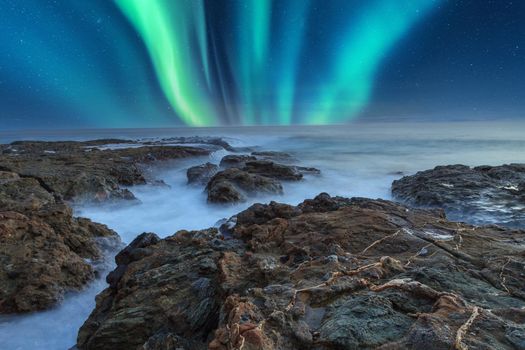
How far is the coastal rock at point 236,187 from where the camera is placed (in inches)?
368

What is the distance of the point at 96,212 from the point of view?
861 cm

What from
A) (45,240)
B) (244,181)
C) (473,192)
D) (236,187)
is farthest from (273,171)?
(45,240)

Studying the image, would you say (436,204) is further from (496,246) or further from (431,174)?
(496,246)

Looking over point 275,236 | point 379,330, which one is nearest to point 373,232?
point 275,236

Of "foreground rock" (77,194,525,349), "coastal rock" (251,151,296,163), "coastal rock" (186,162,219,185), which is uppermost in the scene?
"foreground rock" (77,194,525,349)

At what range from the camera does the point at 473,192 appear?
8859 millimetres

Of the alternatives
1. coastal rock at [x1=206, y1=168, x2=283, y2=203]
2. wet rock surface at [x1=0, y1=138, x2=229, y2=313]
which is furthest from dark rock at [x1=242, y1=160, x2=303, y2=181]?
wet rock surface at [x1=0, y1=138, x2=229, y2=313]

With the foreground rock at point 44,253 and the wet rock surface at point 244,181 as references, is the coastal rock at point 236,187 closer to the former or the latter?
the wet rock surface at point 244,181

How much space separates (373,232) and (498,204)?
5591 millimetres

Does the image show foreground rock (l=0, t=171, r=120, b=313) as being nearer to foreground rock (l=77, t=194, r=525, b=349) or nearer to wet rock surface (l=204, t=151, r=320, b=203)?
foreground rock (l=77, t=194, r=525, b=349)

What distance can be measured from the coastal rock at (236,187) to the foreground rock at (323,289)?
417 centimetres

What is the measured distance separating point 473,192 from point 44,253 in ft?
31.1

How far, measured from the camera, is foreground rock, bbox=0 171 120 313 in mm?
4301

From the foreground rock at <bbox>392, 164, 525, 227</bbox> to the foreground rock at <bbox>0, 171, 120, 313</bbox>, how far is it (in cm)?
743
